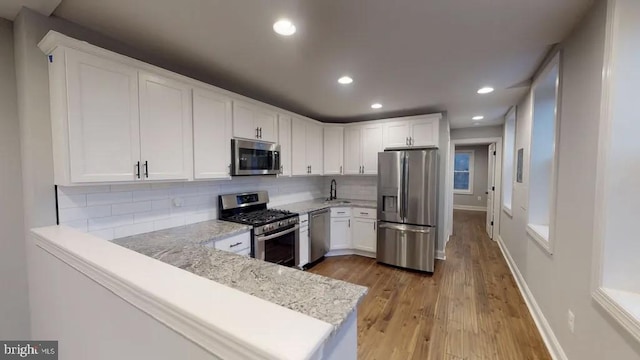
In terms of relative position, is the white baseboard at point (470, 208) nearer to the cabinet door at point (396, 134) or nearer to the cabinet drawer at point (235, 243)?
the cabinet door at point (396, 134)

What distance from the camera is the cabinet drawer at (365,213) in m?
4.02

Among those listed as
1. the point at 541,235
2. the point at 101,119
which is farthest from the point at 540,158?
the point at 101,119

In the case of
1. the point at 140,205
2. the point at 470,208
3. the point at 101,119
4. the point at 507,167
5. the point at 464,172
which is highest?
the point at 101,119

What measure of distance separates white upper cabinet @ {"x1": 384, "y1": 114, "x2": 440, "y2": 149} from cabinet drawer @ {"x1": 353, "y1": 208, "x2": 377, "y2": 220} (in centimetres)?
108

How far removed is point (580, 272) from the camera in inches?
61.4

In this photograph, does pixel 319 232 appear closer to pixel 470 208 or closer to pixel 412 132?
pixel 412 132

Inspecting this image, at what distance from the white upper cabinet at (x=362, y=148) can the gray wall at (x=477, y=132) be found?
2.52 m

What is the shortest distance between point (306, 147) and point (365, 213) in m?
1.46

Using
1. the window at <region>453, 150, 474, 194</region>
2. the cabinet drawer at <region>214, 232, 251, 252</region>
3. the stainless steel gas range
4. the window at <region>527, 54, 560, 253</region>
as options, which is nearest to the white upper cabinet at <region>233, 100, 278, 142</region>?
the stainless steel gas range

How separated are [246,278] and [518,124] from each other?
4.07 meters

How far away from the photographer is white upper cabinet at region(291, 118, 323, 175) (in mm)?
3654

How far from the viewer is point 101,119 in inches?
66.6

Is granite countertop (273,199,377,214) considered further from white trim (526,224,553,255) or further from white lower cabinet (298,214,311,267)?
white trim (526,224,553,255)

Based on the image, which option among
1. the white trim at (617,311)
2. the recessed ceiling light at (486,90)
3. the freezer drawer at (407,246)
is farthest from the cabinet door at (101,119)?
the recessed ceiling light at (486,90)
